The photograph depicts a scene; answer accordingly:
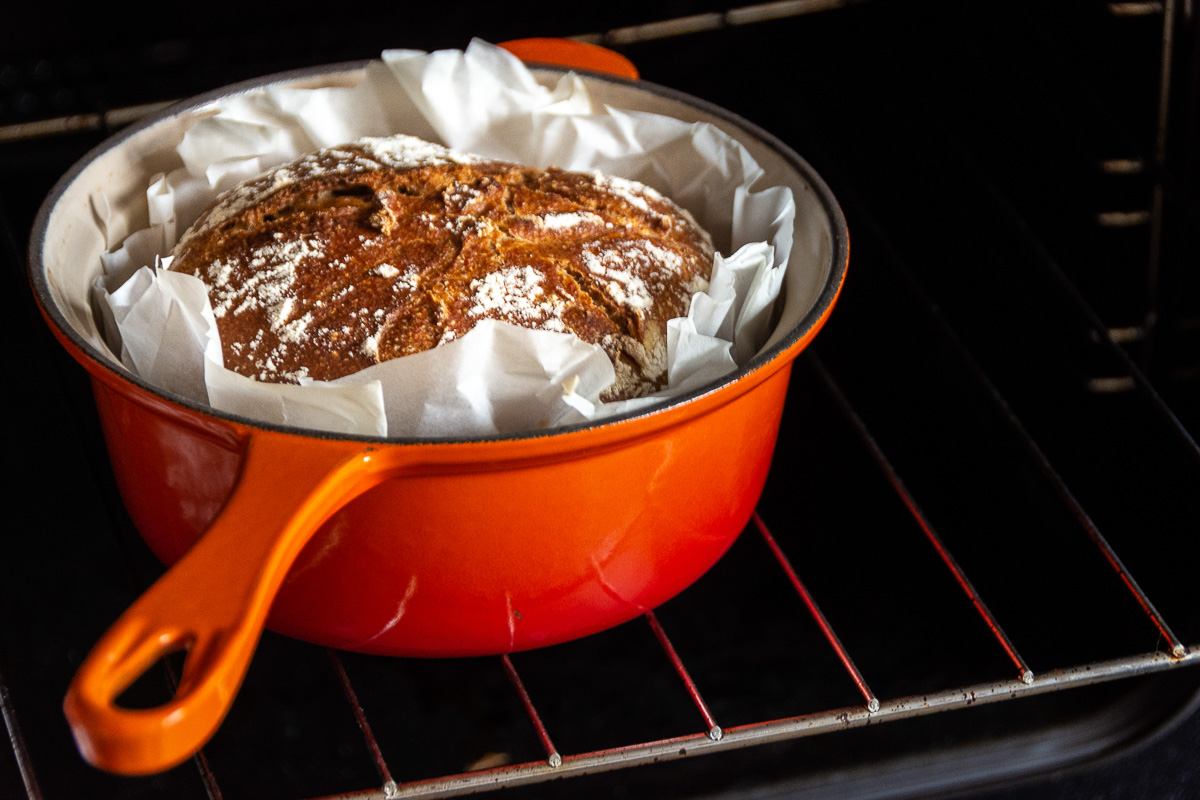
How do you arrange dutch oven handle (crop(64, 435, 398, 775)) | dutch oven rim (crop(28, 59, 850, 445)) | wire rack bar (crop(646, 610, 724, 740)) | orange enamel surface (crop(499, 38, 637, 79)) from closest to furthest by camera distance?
dutch oven handle (crop(64, 435, 398, 775)) → dutch oven rim (crop(28, 59, 850, 445)) → wire rack bar (crop(646, 610, 724, 740)) → orange enamel surface (crop(499, 38, 637, 79))

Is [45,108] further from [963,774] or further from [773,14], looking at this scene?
[963,774]

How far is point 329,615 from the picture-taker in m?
0.64

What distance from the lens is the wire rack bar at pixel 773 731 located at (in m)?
0.60

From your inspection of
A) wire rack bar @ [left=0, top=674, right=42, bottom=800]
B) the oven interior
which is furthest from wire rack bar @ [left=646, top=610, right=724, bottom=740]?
wire rack bar @ [left=0, top=674, right=42, bottom=800]

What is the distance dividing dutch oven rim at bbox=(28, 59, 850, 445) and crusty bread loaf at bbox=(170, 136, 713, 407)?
0.27 ft

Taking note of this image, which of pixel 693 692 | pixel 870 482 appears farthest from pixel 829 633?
pixel 870 482

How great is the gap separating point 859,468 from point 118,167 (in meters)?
0.65

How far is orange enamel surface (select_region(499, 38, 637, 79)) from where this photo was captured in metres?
0.91

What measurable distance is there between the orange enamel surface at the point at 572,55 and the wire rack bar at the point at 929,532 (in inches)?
12.4

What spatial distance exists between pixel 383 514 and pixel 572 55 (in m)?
0.51

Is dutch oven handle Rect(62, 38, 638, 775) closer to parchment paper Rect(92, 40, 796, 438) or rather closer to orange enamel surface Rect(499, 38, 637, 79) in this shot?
parchment paper Rect(92, 40, 796, 438)

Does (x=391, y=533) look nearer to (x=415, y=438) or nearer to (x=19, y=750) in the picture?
(x=415, y=438)

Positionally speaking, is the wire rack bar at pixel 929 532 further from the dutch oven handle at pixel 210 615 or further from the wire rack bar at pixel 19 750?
the wire rack bar at pixel 19 750

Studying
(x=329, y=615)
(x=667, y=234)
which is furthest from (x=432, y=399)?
(x=667, y=234)
